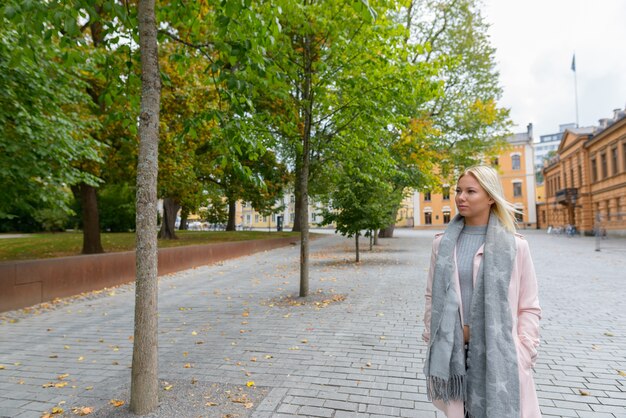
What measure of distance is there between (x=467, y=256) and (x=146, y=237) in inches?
100

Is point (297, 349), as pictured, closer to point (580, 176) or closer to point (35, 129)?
point (35, 129)

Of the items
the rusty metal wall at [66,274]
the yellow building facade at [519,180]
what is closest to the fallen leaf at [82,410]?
the rusty metal wall at [66,274]

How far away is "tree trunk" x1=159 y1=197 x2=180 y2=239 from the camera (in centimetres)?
2300

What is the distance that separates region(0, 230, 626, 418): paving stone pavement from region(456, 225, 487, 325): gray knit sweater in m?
1.69

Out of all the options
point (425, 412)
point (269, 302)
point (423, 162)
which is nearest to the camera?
point (425, 412)

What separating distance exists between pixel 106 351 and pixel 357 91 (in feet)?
19.6

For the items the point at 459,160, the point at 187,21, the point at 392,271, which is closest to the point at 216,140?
the point at 187,21

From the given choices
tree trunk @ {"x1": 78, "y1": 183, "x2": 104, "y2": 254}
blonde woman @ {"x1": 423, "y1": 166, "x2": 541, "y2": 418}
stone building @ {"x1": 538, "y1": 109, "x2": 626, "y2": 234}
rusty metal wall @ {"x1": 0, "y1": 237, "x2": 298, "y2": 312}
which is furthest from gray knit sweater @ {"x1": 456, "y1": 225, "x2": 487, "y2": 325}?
stone building @ {"x1": 538, "y1": 109, "x2": 626, "y2": 234}

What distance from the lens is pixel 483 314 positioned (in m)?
2.21

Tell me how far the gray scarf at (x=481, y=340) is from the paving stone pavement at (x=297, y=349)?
1.44 m

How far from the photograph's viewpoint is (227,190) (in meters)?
22.9

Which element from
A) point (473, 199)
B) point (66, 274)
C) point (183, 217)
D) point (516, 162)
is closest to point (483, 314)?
point (473, 199)

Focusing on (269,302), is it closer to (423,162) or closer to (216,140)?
(216,140)

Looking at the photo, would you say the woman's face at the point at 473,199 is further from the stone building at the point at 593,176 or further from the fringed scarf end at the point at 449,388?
the stone building at the point at 593,176
